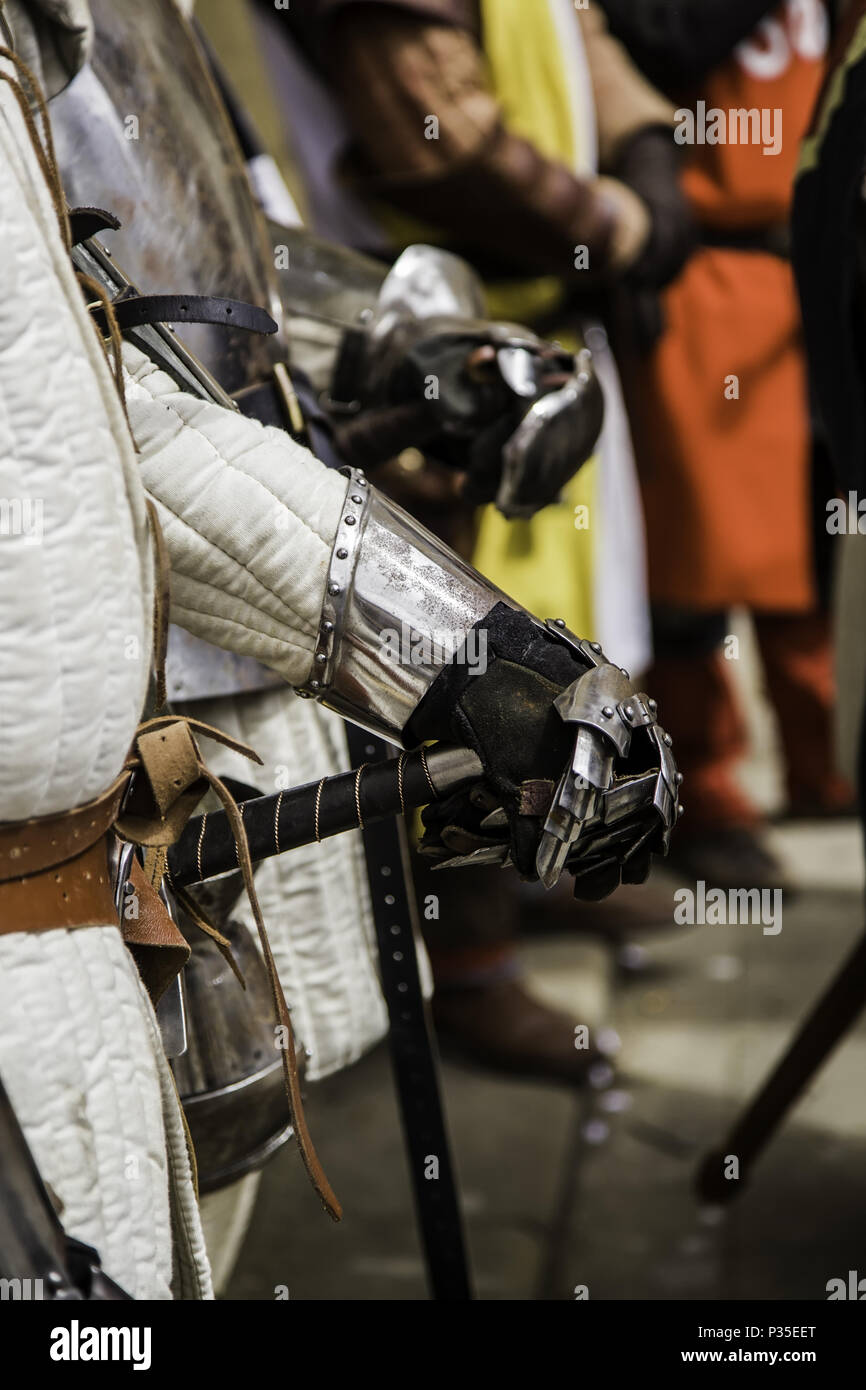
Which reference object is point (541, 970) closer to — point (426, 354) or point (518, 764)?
point (426, 354)

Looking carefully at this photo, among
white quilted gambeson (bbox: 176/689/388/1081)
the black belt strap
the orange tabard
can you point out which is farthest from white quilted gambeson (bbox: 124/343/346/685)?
the black belt strap

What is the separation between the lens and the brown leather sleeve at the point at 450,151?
1.87 meters

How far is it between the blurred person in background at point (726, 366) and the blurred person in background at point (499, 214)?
217 mm

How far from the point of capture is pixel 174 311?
2.96ft

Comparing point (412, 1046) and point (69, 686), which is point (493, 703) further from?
point (412, 1046)

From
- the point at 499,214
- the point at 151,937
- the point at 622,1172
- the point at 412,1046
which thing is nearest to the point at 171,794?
the point at 151,937

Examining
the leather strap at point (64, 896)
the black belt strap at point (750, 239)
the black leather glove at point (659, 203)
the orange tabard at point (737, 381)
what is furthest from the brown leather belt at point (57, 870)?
the black belt strap at point (750, 239)

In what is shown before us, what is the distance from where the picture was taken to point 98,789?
739 mm

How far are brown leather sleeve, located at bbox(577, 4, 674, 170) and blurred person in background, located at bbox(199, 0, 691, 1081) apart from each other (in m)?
0.05

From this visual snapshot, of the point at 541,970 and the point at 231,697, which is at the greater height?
the point at 231,697

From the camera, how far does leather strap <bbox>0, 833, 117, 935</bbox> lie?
71cm

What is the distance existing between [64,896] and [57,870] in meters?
0.01

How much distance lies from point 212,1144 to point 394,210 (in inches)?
57.2

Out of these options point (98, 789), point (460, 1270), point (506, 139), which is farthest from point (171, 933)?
point (506, 139)
